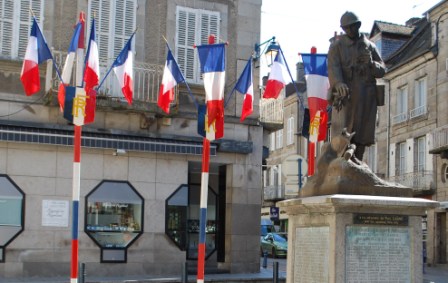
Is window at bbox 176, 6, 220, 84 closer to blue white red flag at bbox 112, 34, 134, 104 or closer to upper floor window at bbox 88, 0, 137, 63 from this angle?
upper floor window at bbox 88, 0, 137, 63

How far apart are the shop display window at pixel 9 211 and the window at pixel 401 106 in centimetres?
2463

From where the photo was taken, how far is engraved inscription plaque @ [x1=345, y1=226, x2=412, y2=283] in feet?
29.0

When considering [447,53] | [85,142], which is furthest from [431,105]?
[85,142]

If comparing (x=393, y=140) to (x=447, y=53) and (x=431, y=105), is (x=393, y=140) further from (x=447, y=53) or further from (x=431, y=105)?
(x=447, y=53)

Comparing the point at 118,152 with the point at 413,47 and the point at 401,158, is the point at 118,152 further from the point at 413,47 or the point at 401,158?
the point at 413,47

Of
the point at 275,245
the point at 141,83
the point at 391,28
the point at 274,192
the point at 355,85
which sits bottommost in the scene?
the point at 275,245

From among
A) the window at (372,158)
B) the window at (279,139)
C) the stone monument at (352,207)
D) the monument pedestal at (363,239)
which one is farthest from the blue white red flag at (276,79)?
the window at (279,139)

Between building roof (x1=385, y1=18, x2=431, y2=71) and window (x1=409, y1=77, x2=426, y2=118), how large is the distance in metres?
1.29

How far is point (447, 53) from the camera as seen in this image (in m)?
34.7

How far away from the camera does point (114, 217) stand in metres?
20.1

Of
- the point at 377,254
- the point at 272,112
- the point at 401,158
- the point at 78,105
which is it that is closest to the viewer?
the point at 377,254

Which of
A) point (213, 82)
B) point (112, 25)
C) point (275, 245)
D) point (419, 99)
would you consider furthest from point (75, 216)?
point (419, 99)

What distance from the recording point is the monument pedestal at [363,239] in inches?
345

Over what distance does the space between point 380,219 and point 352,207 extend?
446 mm
